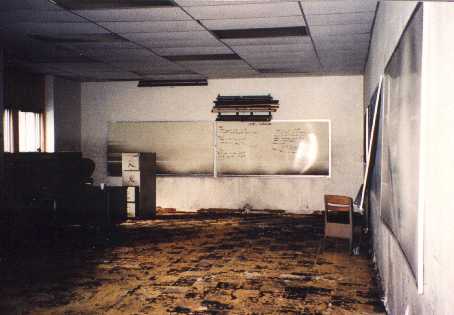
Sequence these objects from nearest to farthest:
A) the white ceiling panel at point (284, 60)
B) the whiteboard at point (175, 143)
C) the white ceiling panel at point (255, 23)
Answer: the white ceiling panel at point (255, 23) → the white ceiling panel at point (284, 60) → the whiteboard at point (175, 143)

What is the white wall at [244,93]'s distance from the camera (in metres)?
8.77

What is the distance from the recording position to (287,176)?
8.98 m

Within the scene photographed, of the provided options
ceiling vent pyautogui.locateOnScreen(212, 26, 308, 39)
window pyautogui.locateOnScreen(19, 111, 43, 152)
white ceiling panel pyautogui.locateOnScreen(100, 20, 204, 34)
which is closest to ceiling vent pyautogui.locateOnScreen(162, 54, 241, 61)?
ceiling vent pyautogui.locateOnScreen(212, 26, 308, 39)

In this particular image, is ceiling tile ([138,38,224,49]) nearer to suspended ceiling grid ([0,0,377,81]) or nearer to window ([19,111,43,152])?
suspended ceiling grid ([0,0,377,81])

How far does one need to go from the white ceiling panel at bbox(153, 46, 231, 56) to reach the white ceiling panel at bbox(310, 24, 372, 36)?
137 centimetres

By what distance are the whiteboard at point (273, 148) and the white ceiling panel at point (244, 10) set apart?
14.8 ft

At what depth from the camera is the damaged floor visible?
3.83 m

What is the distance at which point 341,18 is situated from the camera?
466 centimetres

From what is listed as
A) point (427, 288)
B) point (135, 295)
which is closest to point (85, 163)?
point (135, 295)

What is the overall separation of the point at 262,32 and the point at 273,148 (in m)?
3.95

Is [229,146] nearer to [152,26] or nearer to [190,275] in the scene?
[152,26]

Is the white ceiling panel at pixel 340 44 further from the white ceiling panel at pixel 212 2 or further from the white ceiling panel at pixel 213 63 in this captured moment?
the white ceiling panel at pixel 212 2

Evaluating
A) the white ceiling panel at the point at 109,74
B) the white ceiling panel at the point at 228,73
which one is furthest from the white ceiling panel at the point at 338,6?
the white ceiling panel at the point at 109,74

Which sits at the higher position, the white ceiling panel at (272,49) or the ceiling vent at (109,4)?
the white ceiling panel at (272,49)
